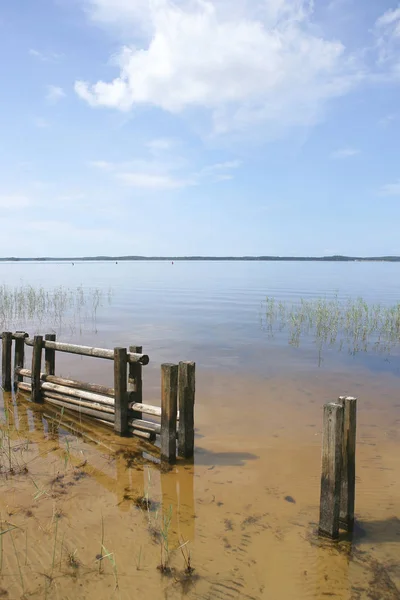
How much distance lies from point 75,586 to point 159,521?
1.25 metres

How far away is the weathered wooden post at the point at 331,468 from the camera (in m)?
4.33

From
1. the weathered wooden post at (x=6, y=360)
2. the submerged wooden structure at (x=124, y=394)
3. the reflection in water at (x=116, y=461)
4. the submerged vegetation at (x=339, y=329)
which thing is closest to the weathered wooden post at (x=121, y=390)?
the submerged wooden structure at (x=124, y=394)

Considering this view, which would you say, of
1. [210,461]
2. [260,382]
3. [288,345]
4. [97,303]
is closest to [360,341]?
[288,345]

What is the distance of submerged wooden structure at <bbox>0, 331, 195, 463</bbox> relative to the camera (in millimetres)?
6211

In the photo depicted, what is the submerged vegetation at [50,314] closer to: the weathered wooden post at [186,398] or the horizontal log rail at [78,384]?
the horizontal log rail at [78,384]

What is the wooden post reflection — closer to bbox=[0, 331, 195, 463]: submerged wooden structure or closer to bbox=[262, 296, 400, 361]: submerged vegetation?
bbox=[0, 331, 195, 463]: submerged wooden structure

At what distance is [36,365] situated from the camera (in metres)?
8.75

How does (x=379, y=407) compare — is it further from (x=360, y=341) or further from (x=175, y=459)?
(x=360, y=341)

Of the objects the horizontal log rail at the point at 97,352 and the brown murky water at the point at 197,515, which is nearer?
the brown murky water at the point at 197,515

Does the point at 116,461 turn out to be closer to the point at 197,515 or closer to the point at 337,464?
the point at 197,515

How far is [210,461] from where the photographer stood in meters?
6.61

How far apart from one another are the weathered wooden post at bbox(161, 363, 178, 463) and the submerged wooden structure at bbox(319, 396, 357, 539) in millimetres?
2384

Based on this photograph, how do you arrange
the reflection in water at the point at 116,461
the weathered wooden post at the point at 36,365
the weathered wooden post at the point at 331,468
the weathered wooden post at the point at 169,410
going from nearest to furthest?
1. the weathered wooden post at the point at 331,468
2. the reflection in water at the point at 116,461
3. the weathered wooden post at the point at 169,410
4. the weathered wooden post at the point at 36,365

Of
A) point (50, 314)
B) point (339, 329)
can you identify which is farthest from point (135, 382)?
point (50, 314)
